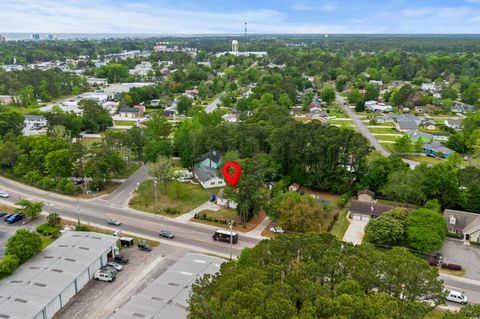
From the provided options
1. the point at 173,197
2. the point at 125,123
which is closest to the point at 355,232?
the point at 173,197

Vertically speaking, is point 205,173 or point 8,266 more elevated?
point 205,173

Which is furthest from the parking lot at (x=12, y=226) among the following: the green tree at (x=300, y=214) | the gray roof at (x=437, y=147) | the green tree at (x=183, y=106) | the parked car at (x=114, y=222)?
the gray roof at (x=437, y=147)

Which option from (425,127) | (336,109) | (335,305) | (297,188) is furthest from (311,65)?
(335,305)

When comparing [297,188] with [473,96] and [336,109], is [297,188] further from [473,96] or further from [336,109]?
[473,96]

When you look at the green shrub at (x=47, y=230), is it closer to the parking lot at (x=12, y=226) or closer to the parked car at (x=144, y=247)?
the parking lot at (x=12, y=226)

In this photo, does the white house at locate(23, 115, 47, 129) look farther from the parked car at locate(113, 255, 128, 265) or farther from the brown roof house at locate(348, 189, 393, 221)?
the brown roof house at locate(348, 189, 393, 221)

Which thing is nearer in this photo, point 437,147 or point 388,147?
point 437,147

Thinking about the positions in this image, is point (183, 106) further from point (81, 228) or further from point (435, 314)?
point (435, 314)
